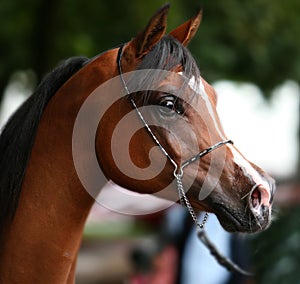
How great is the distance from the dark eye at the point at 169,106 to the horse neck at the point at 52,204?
0.24 m

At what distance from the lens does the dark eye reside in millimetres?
2906

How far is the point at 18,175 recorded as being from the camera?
299 centimetres

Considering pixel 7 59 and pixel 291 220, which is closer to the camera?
pixel 291 220

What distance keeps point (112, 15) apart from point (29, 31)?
1.23m

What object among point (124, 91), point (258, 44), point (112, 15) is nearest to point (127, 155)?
point (124, 91)

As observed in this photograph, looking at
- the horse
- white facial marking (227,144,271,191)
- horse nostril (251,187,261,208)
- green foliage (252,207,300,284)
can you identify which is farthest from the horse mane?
green foliage (252,207,300,284)

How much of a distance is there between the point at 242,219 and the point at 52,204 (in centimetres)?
78

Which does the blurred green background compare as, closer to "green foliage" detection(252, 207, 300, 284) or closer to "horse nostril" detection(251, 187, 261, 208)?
"green foliage" detection(252, 207, 300, 284)

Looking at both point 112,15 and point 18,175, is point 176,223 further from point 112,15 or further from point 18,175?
point 112,15

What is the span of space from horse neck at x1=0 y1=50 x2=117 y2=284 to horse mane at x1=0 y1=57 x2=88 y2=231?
0.04 m

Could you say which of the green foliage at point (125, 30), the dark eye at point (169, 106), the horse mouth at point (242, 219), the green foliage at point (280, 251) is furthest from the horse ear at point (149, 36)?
the green foliage at point (125, 30)

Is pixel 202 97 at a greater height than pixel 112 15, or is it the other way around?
pixel 202 97

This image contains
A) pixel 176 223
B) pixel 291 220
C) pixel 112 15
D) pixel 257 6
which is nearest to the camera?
pixel 176 223

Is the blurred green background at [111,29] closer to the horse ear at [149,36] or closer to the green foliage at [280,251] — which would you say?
the green foliage at [280,251]
